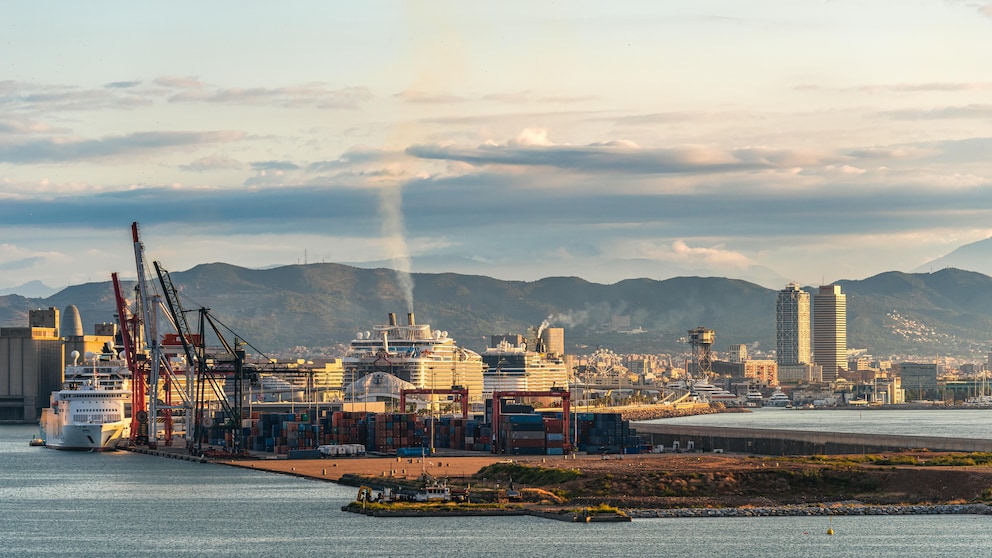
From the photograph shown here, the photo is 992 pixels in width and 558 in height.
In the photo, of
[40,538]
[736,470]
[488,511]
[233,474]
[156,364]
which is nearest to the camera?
[40,538]

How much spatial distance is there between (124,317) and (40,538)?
242ft

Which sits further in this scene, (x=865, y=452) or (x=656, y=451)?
(x=656, y=451)

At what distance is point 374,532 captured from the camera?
70125 mm

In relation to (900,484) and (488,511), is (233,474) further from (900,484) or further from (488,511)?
→ (900,484)

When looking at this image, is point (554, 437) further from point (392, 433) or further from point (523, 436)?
point (392, 433)

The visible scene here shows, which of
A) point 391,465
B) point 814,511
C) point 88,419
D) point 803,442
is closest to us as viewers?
point 814,511

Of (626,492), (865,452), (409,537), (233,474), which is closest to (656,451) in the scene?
(865,452)

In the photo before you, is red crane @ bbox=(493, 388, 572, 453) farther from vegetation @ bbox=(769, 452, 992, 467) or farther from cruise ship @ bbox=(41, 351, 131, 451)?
cruise ship @ bbox=(41, 351, 131, 451)

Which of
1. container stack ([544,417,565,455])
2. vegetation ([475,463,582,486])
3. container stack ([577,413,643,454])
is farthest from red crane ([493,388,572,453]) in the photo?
vegetation ([475,463,582,486])

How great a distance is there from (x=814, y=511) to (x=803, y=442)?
3691 cm

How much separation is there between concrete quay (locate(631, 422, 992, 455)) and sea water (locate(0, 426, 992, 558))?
3339 cm

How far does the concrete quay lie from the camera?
355ft

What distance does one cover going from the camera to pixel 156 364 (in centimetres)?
13562

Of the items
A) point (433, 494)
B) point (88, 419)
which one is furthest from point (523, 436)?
point (433, 494)
